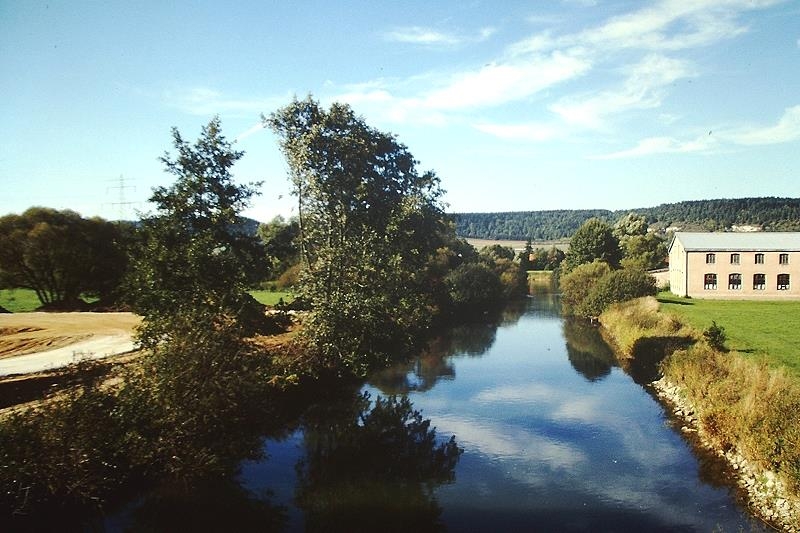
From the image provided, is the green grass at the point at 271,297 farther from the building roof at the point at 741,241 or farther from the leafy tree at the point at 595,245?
the building roof at the point at 741,241

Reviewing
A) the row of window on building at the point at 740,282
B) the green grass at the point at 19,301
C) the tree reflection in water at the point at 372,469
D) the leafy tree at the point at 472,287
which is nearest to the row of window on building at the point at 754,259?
the row of window on building at the point at 740,282

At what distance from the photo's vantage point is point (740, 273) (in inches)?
2148

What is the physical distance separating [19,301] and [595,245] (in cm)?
6991

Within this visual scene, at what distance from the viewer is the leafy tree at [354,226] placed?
28500 millimetres

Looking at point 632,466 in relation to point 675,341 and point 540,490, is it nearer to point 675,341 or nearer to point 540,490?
point 540,490

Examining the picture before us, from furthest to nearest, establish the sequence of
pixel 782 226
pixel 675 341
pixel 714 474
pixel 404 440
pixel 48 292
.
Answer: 1. pixel 782 226
2. pixel 48 292
3. pixel 675 341
4. pixel 404 440
5. pixel 714 474

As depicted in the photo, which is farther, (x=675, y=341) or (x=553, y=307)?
(x=553, y=307)

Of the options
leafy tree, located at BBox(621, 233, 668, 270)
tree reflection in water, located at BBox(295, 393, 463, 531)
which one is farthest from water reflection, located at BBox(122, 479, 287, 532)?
leafy tree, located at BBox(621, 233, 668, 270)

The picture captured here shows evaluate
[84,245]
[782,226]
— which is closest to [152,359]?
[84,245]

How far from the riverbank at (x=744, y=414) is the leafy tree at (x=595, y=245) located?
45934 millimetres

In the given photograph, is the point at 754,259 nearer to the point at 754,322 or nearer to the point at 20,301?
the point at 754,322

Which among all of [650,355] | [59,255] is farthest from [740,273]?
[59,255]

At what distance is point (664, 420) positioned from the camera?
22.7 m

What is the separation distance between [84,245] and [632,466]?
47334 millimetres
